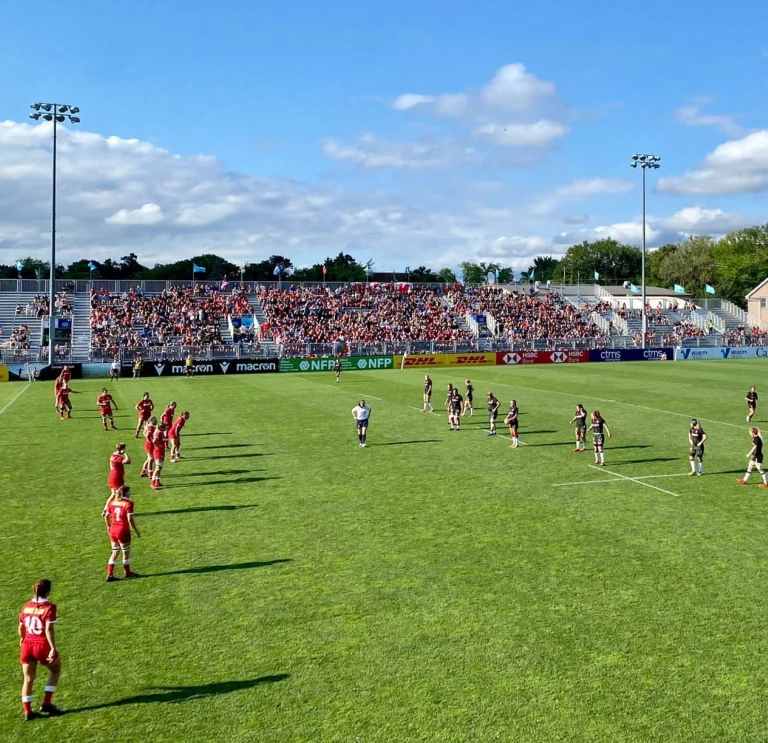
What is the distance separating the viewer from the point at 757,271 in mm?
112062

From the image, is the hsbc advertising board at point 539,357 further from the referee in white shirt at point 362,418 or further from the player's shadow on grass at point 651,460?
the player's shadow on grass at point 651,460

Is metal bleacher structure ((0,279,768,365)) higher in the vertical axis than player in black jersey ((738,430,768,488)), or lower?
Result: higher

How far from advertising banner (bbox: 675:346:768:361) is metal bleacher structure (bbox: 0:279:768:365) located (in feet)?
6.35

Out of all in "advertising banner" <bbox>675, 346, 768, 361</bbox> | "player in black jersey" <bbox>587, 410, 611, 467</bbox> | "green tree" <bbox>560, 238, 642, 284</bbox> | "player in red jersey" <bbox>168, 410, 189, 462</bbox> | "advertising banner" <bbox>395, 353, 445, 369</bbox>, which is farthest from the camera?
"green tree" <bbox>560, 238, 642, 284</bbox>

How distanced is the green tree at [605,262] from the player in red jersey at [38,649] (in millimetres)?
152381

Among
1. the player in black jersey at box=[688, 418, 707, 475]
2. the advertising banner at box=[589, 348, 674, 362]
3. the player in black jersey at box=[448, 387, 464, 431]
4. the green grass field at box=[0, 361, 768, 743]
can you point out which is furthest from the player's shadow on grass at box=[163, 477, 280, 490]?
the advertising banner at box=[589, 348, 674, 362]

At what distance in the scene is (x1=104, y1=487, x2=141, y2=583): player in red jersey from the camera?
38.4 ft

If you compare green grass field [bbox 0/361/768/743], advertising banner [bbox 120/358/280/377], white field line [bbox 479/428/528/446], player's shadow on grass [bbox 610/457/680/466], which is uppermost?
advertising banner [bbox 120/358/280/377]

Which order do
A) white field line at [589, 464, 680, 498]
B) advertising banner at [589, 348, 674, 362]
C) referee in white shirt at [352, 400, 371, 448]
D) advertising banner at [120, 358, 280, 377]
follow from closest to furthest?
white field line at [589, 464, 680, 498], referee in white shirt at [352, 400, 371, 448], advertising banner at [120, 358, 280, 377], advertising banner at [589, 348, 674, 362]

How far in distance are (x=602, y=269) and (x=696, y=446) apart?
467ft

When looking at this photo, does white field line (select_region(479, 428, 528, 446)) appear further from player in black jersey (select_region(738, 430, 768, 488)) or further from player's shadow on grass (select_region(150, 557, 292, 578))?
player's shadow on grass (select_region(150, 557, 292, 578))

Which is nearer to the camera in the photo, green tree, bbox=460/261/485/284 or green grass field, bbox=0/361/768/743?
green grass field, bbox=0/361/768/743

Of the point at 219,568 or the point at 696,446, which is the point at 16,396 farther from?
the point at 696,446

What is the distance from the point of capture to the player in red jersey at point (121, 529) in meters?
11.7
